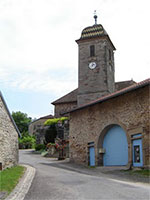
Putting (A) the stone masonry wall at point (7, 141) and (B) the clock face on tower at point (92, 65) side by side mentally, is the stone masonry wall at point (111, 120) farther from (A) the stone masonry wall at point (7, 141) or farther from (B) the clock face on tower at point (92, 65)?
(B) the clock face on tower at point (92, 65)

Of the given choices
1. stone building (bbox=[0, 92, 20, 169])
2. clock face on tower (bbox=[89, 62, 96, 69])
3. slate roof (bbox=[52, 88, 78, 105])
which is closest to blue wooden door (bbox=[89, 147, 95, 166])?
stone building (bbox=[0, 92, 20, 169])

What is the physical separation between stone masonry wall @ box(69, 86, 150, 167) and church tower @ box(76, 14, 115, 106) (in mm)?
11799

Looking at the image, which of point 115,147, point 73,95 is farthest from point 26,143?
point 115,147

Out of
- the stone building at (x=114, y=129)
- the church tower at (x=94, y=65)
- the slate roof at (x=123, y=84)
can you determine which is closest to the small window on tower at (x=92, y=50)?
the church tower at (x=94, y=65)

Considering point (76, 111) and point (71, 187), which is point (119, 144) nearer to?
point (76, 111)

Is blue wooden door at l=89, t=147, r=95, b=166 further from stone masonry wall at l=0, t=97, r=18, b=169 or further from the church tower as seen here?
the church tower

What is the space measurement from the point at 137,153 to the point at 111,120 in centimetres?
260

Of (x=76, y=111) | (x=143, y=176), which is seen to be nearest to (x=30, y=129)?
(x=76, y=111)

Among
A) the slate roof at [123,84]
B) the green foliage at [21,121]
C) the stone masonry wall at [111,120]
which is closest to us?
the stone masonry wall at [111,120]

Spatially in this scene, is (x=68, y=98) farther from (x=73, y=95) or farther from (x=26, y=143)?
(x=26, y=143)

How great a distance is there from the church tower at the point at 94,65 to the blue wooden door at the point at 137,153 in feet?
55.4

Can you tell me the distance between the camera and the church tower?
31.4 meters

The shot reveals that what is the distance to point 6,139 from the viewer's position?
14.8 meters

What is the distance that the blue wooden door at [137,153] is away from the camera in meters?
13.8
